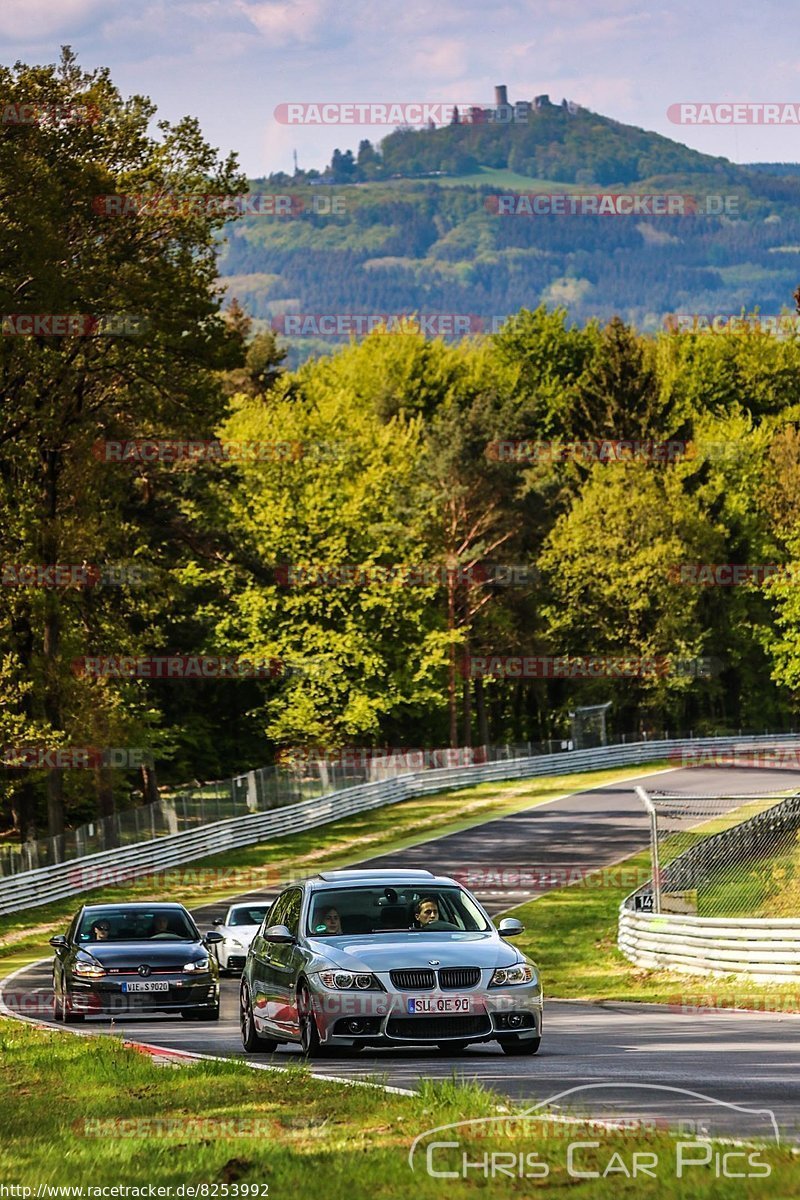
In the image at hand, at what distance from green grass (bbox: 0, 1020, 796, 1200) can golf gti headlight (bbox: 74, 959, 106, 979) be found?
8.01 metres

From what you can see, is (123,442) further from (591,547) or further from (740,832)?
(591,547)

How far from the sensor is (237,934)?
29.7 meters

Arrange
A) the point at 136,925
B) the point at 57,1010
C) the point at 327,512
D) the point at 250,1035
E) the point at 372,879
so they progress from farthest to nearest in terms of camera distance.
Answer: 1. the point at 327,512
2. the point at 136,925
3. the point at 57,1010
4. the point at 250,1035
5. the point at 372,879

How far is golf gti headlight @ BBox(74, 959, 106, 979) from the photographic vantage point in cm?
2108

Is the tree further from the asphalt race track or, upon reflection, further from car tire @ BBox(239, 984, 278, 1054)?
car tire @ BBox(239, 984, 278, 1054)

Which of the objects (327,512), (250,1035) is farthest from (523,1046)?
(327,512)

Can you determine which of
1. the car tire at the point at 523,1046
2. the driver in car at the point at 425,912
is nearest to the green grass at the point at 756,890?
the driver in car at the point at 425,912

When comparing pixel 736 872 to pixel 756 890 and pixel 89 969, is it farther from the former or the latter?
pixel 89 969

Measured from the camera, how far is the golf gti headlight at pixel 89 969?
830 inches

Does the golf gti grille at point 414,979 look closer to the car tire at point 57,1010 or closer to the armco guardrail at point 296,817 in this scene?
the car tire at point 57,1010

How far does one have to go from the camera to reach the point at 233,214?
4572 centimetres

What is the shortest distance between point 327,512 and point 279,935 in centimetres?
5667

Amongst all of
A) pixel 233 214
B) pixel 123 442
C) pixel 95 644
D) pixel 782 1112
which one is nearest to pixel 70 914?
pixel 95 644

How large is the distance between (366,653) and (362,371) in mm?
27147
